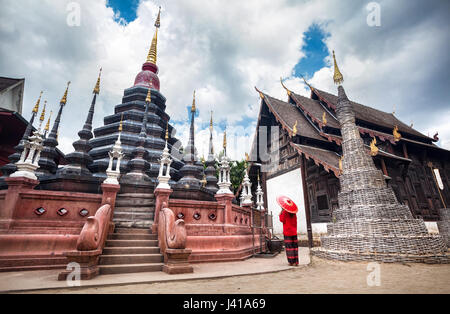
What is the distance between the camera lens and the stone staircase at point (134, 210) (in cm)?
638

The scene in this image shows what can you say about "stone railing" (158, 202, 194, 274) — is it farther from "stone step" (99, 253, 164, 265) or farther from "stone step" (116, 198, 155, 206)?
"stone step" (116, 198, 155, 206)

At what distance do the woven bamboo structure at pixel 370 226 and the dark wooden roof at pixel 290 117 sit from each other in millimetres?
4470

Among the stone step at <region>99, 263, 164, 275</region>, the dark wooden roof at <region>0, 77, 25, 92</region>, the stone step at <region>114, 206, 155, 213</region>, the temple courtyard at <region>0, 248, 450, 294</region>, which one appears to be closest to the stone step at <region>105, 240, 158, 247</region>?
the stone step at <region>99, 263, 164, 275</region>

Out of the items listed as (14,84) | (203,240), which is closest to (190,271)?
(203,240)

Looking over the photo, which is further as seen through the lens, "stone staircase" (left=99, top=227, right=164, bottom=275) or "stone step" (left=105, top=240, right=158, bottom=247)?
"stone step" (left=105, top=240, right=158, bottom=247)

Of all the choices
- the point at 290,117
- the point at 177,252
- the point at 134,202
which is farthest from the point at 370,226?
the point at 290,117

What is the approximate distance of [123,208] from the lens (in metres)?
6.88

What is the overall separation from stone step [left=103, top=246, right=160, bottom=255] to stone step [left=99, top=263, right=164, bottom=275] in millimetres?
507

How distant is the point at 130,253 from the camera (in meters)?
5.02

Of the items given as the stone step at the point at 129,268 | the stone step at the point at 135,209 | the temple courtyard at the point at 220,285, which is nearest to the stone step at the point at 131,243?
the stone step at the point at 129,268

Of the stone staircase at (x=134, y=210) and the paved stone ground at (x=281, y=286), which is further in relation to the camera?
the stone staircase at (x=134, y=210)

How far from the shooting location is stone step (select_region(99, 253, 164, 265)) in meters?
4.54

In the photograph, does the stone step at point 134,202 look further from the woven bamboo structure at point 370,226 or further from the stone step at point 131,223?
the woven bamboo structure at point 370,226

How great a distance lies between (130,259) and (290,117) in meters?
13.1
